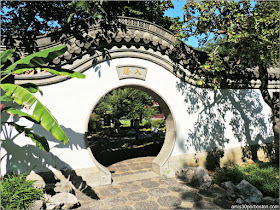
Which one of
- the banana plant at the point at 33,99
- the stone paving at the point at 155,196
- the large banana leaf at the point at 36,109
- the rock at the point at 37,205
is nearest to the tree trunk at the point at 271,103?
the stone paving at the point at 155,196

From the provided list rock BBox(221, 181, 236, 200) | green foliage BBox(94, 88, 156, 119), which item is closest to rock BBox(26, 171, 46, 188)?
rock BBox(221, 181, 236, 200)

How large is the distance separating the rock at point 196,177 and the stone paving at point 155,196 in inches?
8.7

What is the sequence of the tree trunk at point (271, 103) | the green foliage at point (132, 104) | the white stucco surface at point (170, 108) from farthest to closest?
1. the green foliage at point (132, 104)
2. the tree trunk at point (271, 103)
3. the white stucco surface at point (170, 108)

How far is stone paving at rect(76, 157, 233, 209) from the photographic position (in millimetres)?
4551

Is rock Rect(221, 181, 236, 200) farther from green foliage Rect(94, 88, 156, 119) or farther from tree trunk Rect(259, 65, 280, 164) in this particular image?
green foliage Rect(94, 88, 156, 119)

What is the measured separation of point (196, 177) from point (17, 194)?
15.7ft

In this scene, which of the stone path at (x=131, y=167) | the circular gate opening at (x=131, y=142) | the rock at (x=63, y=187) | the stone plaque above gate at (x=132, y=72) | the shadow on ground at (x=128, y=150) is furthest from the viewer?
the shadow on ground at (x=128, y=150)

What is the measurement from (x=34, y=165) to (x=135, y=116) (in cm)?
722

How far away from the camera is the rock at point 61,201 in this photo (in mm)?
4038

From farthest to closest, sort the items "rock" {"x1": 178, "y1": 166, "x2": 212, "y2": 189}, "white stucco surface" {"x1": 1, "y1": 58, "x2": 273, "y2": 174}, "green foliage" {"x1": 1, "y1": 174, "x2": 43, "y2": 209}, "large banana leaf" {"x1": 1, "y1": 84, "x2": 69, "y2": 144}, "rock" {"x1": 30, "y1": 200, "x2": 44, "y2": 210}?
"rock" {"x1": 178, "y1": 166, "x2": 212, "y2": 189}
"white stucco surface" {"x1": 1, "y1": 58, "x2": 273, "y2": 174}
"rock" {"x1": 30, "y1": 200, "x2": 44, "y2": 210}
"green foliage" {"x1": 1, "y1": 174, "x2": 43, "y2": 209}
"large banana leaf" {"x1": 1, "y1": 84, "x2": 69, "y2": 144}

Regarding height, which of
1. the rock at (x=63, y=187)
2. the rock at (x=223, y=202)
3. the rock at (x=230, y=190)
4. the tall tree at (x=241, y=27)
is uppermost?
the tall tree at (x=241, y=27)

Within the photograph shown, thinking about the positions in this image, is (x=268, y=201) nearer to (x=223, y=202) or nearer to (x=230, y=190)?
(x=230, y=190)

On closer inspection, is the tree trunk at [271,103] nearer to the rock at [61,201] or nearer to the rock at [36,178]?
the rock at [61,201]

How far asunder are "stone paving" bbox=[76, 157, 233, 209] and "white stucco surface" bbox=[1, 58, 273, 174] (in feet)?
3.50
